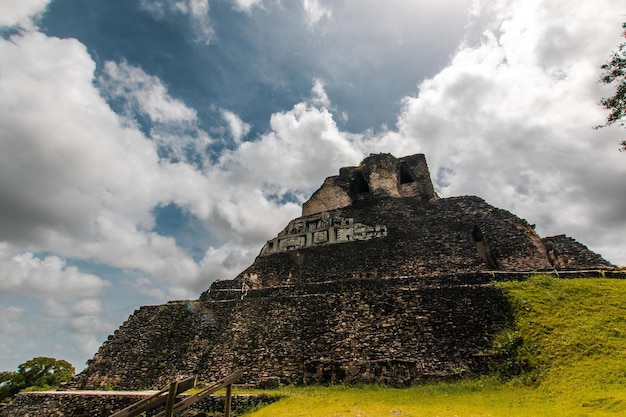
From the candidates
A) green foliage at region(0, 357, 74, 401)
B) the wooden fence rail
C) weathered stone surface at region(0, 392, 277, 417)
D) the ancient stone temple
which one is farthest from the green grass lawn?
green foliage at region(0, 357, 74, 401)

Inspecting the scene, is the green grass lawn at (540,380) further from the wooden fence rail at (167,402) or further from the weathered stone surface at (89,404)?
the wooden fence rail at (167,402)

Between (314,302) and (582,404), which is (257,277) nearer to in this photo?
(314,302)

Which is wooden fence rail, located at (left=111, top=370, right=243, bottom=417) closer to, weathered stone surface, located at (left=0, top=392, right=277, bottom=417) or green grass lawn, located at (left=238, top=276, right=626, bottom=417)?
green grass lawn, located at (left=238, top=276, right=626, bottom=417)

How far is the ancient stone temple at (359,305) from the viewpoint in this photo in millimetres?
10547

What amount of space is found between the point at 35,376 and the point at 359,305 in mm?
23601

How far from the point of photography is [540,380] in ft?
26.4

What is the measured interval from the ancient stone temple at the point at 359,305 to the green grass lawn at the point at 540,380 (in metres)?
0.68

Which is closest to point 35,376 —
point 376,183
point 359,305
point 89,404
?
point 89,404

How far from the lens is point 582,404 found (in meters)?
6.56

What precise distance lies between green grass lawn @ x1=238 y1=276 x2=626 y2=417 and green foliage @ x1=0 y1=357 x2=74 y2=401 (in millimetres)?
21222

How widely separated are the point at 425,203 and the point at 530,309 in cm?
1023

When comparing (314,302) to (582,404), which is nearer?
(582,404)

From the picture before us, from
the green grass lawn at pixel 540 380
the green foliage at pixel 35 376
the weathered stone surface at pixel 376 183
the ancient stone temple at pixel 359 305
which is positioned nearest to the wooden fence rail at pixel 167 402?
the green grass lawn at pixel 540 380

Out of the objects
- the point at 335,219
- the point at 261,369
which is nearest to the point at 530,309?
the point at 261,369
